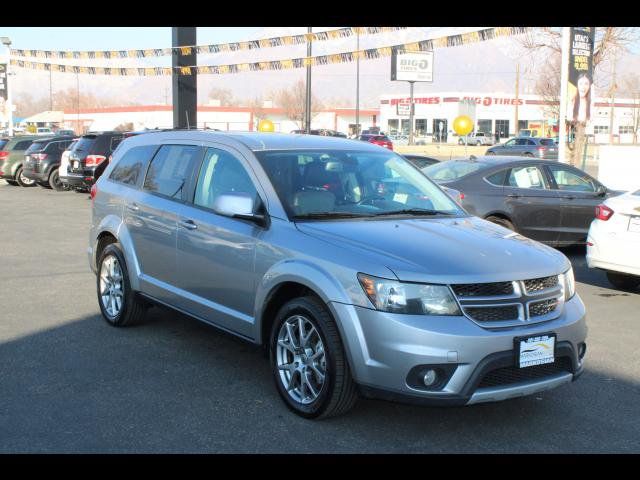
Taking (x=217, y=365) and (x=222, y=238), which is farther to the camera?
(x=217, y=365)

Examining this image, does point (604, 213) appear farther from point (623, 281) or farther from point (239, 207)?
point (239, 207)

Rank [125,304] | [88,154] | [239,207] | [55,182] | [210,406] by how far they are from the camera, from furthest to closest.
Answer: [55,182] → [88,154] → [125,304] → [239,207] → [210,406]

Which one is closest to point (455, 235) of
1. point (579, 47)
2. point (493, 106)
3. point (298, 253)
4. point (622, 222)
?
point (298, 253)

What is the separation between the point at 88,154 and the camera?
67.1ft

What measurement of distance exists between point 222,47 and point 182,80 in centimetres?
161

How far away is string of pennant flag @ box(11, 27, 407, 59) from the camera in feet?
60.3

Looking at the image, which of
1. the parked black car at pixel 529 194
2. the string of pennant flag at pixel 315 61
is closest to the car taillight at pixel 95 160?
the string of pennant flag at pixel 315 61

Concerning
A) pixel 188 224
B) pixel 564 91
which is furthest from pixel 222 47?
pixel 188 224

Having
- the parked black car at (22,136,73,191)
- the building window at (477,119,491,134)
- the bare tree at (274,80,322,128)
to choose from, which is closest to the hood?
the parked black car at (22,136,73,191)

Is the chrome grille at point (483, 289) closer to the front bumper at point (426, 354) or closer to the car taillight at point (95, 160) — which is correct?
the front bumper at point (426, 354)

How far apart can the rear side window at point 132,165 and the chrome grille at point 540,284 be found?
3.61 metres
